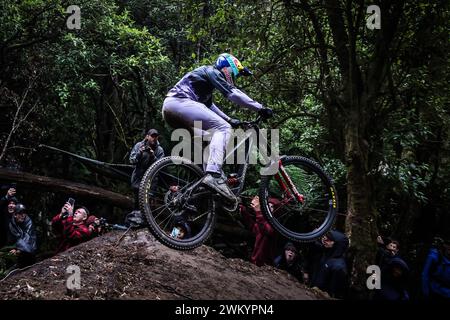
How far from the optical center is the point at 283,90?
9.02m

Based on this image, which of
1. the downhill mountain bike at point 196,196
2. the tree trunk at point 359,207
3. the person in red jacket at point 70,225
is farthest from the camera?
the person in red jacket at point 70,225

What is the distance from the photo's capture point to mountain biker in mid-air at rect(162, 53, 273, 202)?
453cm

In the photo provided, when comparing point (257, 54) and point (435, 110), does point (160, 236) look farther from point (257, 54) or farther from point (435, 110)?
point (435, 110)

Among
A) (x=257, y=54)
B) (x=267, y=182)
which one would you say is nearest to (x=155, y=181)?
(x=267, y=182)

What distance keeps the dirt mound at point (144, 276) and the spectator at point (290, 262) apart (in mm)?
523

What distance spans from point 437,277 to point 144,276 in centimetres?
530

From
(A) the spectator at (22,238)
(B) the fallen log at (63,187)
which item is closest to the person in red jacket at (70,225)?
(A) the spectator at (22,238)

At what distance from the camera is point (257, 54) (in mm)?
8766

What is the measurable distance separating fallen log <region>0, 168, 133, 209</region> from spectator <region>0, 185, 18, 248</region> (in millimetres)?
1410

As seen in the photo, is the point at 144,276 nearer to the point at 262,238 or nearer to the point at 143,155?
the point at 143,155

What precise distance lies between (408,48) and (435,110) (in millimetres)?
1442

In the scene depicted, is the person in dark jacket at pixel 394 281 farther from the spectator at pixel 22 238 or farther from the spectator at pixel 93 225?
the spectator at pixel 22 238

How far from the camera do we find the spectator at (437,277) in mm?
7199

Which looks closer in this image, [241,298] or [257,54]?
[241,298]
